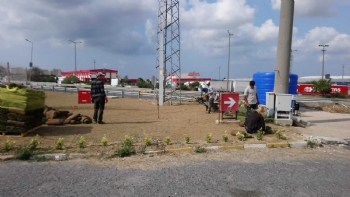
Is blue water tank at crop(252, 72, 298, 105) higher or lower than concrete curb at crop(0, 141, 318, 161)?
higher

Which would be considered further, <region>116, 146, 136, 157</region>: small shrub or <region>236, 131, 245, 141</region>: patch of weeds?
<region>236, 131, 245, 141</region>: patch of weeds

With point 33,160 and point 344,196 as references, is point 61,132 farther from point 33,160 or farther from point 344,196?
point 344,196

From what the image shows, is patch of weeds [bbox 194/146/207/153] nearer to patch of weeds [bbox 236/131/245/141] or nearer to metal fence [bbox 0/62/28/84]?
patch of weeds [bbox 236/131/245/141]

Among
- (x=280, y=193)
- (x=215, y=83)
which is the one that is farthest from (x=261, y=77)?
(x=215, y=83)

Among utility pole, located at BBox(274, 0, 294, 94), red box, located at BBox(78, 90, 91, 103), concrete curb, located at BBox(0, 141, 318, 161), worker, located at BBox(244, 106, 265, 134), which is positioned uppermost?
utility pole, located at BBox(274, 0, 294, 94)

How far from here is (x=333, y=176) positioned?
19.7 feet

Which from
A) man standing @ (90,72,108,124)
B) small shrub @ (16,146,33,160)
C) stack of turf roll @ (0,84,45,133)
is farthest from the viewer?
man standing @ (90,72,108,124)

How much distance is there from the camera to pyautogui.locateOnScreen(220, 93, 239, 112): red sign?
1142cm

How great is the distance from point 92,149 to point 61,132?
8.01ft

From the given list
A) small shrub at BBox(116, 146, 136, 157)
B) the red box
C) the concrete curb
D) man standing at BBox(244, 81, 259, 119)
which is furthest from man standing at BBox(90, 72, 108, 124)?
the red box

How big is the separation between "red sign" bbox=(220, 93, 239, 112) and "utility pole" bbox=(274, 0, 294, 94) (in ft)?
9.52

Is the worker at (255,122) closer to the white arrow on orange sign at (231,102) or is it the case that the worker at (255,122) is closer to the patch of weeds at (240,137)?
the patch of weeds at (240,137)

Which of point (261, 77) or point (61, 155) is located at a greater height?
point (261, 77)

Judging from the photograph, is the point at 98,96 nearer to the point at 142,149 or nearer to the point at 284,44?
the point at 142,149
